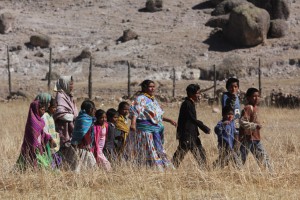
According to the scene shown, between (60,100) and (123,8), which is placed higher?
(123,8)

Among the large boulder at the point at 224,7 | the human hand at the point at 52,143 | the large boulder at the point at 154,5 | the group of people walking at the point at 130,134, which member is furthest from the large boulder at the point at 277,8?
the human hand at the point at 52,143

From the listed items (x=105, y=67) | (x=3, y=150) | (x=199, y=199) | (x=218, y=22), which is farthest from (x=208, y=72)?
(x=199, y=199)

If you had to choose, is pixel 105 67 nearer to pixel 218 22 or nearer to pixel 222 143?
pixel 218 22

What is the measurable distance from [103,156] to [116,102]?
1467 centimetres

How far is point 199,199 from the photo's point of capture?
7254mm

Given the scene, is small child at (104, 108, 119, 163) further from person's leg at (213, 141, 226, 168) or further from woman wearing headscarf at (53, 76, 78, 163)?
person's leg at (213, 141, 226, 168)

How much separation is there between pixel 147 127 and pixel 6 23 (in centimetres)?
3430

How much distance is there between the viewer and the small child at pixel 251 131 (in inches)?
356

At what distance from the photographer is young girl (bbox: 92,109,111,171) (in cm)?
907

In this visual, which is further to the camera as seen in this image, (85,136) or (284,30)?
(284,30)

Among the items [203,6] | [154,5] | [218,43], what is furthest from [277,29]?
[154,5]

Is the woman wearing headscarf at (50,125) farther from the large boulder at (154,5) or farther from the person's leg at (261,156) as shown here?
the large boulder at (154,5)

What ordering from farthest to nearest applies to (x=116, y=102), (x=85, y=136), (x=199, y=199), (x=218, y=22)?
(x=218, y=22), (x=116, y=102), (x=85, y=136), (x=199, y=199)

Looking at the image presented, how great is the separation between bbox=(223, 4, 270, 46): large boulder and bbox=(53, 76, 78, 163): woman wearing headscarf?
25.8 meters
